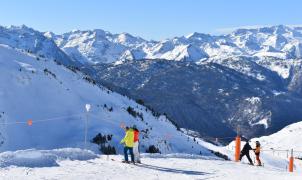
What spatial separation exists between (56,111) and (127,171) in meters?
21.7

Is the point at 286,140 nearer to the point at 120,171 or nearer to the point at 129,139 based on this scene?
the point at 129,139

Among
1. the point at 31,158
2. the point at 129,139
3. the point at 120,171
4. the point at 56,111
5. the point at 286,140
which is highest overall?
the point at 286,140

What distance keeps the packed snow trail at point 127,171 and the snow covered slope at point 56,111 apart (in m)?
12.3

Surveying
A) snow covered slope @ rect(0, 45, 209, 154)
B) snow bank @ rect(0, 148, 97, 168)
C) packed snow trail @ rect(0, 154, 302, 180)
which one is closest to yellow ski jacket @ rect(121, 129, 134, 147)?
packed snow trail @ rect(0, 154, 302, 180)

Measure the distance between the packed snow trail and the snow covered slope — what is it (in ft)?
40.5

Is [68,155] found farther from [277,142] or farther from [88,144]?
[277,142]

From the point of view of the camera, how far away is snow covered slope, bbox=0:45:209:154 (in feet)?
128

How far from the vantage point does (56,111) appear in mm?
43281

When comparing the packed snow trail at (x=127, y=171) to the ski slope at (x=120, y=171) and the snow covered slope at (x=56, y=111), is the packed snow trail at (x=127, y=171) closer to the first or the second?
the ski slope at (x=120, y=171)

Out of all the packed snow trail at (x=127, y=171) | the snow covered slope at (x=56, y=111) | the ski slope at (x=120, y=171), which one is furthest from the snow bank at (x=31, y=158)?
the snow covered slope at (x=56, y=111)

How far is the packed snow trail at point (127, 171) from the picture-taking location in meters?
20.0

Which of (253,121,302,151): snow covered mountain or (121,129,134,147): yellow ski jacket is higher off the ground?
(253,121,302,151): snow covered mountain

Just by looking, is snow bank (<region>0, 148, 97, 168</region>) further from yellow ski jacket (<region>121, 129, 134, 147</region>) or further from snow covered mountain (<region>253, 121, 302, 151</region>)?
snow covered mountain (<region>253, 121, 302, 151</region>)

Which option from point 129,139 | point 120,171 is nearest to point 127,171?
point 120,171
